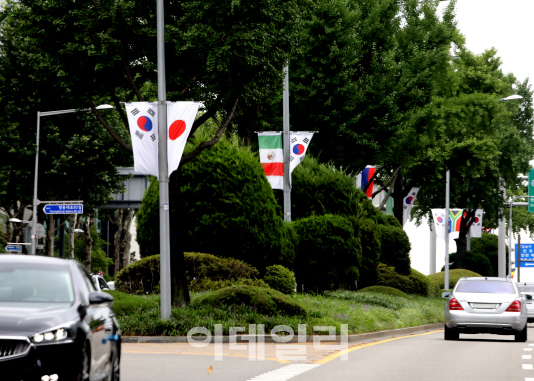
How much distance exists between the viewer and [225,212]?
2741cm

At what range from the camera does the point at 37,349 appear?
8.10 meters

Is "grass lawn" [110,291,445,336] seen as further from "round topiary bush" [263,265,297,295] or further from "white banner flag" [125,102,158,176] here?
"white banner flag" [125,102,158,176]

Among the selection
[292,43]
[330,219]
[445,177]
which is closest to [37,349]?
[292,43]

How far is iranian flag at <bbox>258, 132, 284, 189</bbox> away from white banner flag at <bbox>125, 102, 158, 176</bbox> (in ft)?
31.0

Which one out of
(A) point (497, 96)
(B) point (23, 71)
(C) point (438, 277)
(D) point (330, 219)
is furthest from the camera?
(C) point (438, 277)

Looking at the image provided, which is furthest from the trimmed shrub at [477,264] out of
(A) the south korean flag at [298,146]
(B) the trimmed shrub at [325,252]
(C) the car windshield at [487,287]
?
(C) the car windshield at [487,287]

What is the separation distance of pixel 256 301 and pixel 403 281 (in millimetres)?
21509

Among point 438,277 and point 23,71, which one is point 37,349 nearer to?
point 23,71

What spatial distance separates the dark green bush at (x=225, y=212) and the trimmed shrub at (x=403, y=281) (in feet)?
44.6

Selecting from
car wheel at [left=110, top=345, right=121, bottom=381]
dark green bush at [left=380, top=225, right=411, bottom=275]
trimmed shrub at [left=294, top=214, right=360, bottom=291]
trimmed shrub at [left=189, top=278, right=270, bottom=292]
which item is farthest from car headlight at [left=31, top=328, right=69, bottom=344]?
dark green bush at [left=380, top=225, right=411, bottom=275]

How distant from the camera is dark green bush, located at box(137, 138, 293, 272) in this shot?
2736 centimetres

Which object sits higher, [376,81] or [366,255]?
[376,81]

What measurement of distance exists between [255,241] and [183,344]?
937 centimetres

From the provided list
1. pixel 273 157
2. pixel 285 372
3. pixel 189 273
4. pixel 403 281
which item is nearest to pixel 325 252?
pixel 273 157
